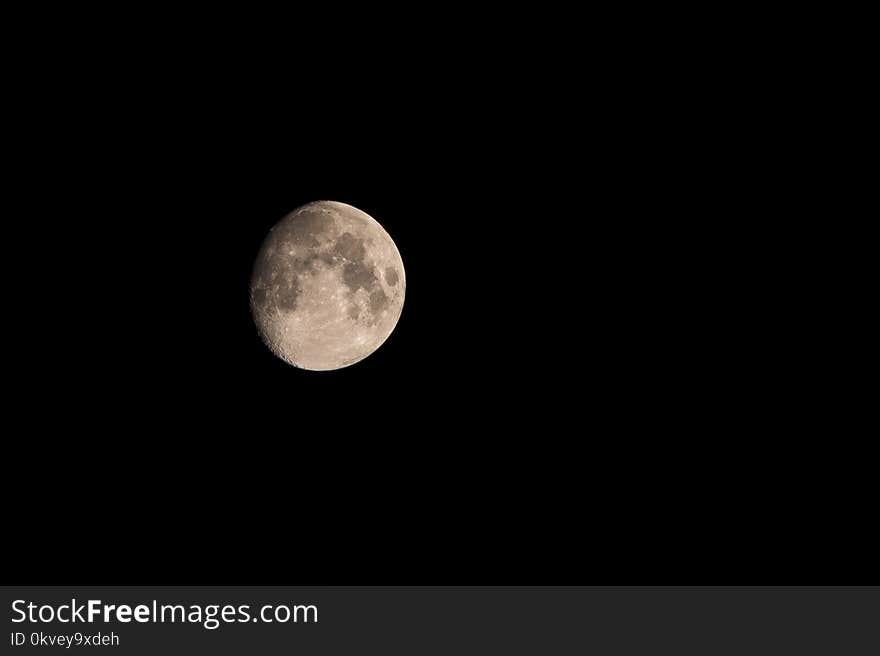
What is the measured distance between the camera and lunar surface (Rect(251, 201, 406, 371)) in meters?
5.12

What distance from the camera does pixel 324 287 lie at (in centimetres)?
510

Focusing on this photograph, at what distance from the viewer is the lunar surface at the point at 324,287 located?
512 cm
